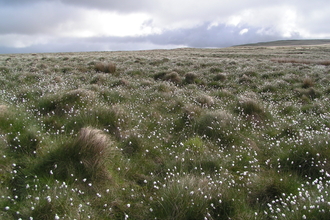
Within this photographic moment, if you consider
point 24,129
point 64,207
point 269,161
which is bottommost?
point 269,161

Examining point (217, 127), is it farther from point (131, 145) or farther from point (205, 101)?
point (205, 101)

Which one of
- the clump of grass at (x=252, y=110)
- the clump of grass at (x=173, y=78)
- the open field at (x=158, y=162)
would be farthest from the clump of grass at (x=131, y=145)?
the clump of grass at (x=173, y=78)

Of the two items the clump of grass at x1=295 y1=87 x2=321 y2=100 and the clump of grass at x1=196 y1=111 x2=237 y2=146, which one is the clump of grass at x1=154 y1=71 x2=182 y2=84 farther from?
the clump of grass at x1=196 y1=111 x2=237 y2=146

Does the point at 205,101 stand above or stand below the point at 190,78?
below

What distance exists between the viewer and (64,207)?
9.86ft

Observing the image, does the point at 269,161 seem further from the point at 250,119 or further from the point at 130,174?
the point at 130,174

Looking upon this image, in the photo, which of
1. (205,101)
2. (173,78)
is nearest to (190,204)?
(205,101)

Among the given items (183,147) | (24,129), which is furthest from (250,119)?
(24,129)

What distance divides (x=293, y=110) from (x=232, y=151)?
4.63 m

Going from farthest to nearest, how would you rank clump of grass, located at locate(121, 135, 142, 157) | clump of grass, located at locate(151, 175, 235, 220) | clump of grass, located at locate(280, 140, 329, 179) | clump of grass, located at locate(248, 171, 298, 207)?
clump of grass, located at locate(121, 135, 142, 157) < clump of grass, located at locate(280, 140, 329, 179) < clump of grass, located at locate(248, 171, 298, 207) < clump of grass, located at locate(151, 175, 235, 220)

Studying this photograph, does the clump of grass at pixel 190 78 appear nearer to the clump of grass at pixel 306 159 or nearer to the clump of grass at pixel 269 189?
the clump of grass at pixel 306 159

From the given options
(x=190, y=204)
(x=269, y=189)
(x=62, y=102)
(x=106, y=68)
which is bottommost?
(x=269, y=189)

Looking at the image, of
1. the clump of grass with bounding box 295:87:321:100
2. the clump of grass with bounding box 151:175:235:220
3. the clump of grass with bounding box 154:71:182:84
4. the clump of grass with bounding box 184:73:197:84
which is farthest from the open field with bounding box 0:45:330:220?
the clump of grass with bounding box 154:71:182:84

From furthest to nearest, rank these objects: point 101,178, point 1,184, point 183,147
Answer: point 183,147, point 101,178, point 1,184
